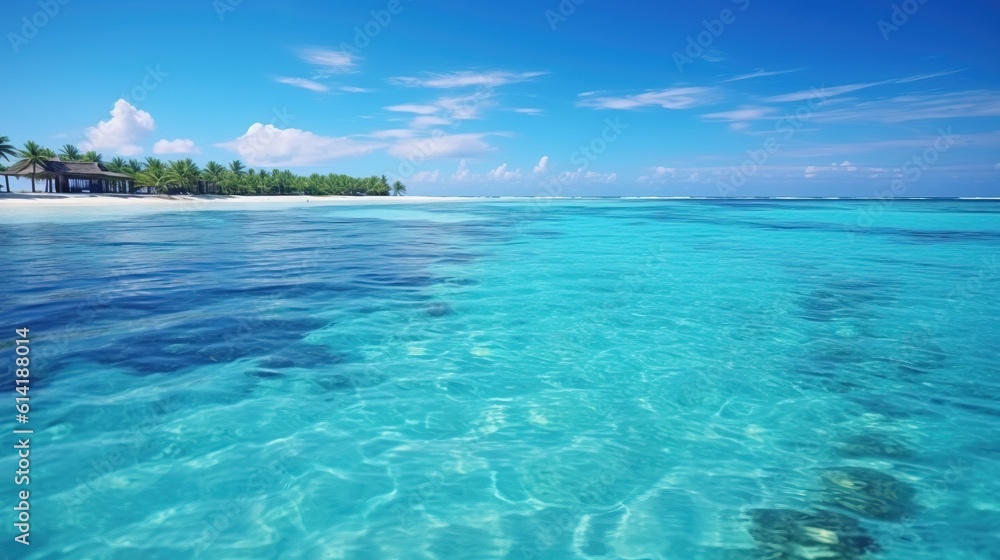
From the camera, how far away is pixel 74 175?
65.9 m

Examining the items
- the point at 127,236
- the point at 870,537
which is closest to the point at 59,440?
the point at 870,537

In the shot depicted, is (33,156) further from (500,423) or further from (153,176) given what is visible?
(500,423)

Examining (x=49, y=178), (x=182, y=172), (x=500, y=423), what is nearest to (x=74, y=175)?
(x=49, y=178)

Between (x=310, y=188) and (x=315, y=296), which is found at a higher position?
(x=310, y=188)

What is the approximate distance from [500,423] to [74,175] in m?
83.3

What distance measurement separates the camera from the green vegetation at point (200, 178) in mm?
64750

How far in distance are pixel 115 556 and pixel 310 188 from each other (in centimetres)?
11961

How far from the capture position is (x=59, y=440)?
Result: 606 centimetres

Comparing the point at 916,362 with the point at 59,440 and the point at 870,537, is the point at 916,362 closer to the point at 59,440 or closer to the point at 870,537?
the point at 870,537

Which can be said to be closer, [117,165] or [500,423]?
[500,423]

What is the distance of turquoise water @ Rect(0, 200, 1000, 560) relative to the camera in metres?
4.70

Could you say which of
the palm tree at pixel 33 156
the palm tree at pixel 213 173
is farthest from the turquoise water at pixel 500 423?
the palm tree at pixel 213 173

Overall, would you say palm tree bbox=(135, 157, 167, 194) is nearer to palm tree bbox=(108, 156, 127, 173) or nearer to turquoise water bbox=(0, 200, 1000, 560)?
palm tree bbox=(108, 156, 127, 173)

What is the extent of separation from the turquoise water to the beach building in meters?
66.0
